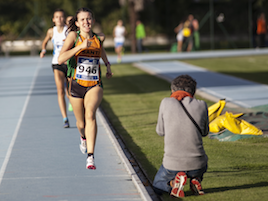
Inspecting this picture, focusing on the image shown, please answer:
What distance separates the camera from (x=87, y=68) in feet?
20.1

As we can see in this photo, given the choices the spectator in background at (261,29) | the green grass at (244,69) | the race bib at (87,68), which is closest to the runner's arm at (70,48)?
the race bib at (87,68)

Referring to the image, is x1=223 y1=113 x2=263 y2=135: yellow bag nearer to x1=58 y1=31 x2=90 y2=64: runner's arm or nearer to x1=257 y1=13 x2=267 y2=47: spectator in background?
x1=58 y1=31 x2=90 y2=64: runner's arm

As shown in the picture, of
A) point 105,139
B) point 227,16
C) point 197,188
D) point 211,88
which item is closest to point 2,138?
point 105,139

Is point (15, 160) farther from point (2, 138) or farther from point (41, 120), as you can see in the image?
point (41, 120)

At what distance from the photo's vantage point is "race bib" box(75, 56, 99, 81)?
6.12 metres

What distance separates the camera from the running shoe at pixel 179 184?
4711 millimetres

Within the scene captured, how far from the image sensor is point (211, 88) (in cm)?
1346

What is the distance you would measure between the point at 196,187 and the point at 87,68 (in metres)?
2.18

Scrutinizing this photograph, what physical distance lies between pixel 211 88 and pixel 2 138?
6.99 metres

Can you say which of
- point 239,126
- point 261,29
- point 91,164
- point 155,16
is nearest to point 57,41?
point 91,164

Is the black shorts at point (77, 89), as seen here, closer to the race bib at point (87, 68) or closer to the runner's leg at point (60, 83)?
the race bib at point (87, 68)

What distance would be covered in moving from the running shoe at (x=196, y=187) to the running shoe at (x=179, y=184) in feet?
0.47

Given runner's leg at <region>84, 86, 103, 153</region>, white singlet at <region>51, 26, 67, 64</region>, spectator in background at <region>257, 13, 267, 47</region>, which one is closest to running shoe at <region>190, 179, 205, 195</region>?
runner's leg at <region>84, 86, 103, 153</region>

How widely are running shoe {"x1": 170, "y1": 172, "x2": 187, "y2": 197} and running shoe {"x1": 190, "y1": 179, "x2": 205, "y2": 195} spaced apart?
145 mm
